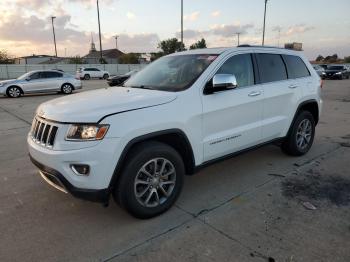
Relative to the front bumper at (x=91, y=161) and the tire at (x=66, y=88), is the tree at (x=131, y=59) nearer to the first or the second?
the tire at (x=66, y=88)

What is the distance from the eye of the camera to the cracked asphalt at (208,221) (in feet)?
9.52

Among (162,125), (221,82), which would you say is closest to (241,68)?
(221,82)

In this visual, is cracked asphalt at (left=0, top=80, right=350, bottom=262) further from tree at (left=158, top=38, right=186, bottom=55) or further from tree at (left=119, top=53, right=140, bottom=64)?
tree at (left=158, top=38, right=186, bottom=55)

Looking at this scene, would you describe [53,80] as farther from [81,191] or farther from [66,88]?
[81,191]

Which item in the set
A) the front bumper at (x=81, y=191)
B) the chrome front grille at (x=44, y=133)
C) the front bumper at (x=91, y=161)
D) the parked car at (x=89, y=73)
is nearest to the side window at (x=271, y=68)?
the front bumper at (x=91, y=161)

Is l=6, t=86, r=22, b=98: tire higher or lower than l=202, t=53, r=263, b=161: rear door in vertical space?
lower

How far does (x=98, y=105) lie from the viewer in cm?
322

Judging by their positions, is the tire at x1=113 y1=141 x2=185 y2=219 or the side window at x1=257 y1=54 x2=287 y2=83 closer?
the tire at x1=113 y1=141 x2=185 y2=219

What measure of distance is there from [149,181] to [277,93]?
2.45 m

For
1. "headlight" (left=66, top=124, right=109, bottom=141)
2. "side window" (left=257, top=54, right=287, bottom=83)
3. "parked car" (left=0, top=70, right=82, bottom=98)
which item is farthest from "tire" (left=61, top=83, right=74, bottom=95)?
"headlight" (left=66, top=124, right=109, bottom=141)

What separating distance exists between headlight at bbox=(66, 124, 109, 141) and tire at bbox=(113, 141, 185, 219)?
15.5 inches

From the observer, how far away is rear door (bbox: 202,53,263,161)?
3.79 metres

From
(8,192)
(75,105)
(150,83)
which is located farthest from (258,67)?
(8,192)

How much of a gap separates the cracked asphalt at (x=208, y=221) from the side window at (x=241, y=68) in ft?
4.52
